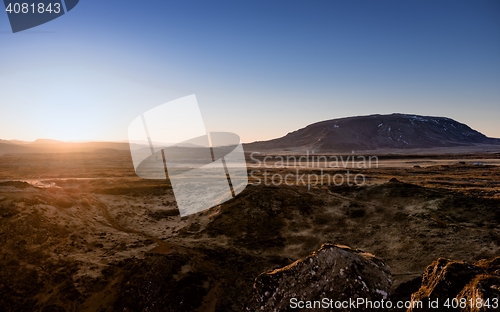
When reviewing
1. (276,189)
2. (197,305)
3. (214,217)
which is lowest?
(197,305)

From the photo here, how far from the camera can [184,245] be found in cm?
2389

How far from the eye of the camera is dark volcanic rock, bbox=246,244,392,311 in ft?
23.8

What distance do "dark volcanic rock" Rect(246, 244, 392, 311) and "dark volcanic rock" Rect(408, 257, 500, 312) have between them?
0.98 metres

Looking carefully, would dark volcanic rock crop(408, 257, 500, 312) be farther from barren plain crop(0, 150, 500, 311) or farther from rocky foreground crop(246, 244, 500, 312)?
barren plain crop(0, 150, 500, 311)

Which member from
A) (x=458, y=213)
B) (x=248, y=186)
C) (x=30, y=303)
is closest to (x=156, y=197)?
(x=248, y=186)

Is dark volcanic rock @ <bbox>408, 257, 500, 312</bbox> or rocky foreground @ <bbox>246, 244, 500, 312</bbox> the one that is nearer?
dark volcanic rock @ <bbox>408, 257, 500, 312</bbox>

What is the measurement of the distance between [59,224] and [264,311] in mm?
22958

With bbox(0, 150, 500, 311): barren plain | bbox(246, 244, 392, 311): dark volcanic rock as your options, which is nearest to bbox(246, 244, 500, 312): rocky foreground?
bbox(246, 244, 392, 311): dark volcanic rock

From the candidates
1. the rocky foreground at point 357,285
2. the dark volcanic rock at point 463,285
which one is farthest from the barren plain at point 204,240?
the dark volcanic rock at point 463,285

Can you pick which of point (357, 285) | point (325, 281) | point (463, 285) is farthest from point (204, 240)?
point (463, 285)

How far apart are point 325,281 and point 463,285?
121 inches

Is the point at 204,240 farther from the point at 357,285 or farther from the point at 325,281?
the point at 357,285

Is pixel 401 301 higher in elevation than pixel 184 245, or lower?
higher

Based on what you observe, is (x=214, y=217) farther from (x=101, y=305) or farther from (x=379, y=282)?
(x=379, y=282)
